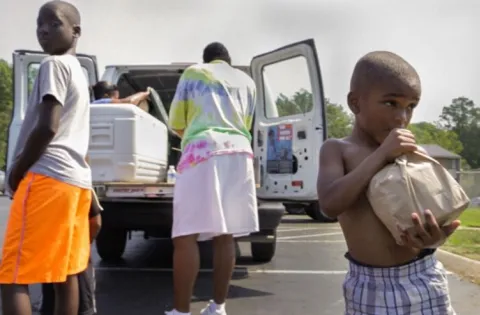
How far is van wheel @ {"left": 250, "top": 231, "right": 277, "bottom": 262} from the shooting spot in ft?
21.6

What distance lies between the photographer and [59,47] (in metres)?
2.93

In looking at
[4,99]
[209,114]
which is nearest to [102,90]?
[209,114]

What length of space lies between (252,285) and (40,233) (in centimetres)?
307

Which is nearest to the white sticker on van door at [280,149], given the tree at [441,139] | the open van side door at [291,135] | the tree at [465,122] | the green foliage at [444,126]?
the open van side door at [291,135]

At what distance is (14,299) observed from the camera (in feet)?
8.65

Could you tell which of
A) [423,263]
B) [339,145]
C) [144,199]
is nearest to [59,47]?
[339,145]

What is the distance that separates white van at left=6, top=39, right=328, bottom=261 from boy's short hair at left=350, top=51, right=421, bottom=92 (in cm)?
325

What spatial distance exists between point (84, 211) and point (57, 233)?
24 centimetres

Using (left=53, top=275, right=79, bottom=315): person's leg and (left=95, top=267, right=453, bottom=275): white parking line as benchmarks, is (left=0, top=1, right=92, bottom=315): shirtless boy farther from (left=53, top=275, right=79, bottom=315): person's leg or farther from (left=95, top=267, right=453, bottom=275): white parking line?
(left=95, top=267, right=453, bottom=275): white parking line

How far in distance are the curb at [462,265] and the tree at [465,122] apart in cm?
8440

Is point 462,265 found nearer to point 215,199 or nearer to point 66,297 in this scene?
point 215,199

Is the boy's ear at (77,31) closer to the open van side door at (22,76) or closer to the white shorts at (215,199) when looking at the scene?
the white shorts at (215,199)

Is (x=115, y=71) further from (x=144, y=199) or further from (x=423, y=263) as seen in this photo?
(x=423, y=263)

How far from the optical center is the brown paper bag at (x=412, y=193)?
5.86 ft
